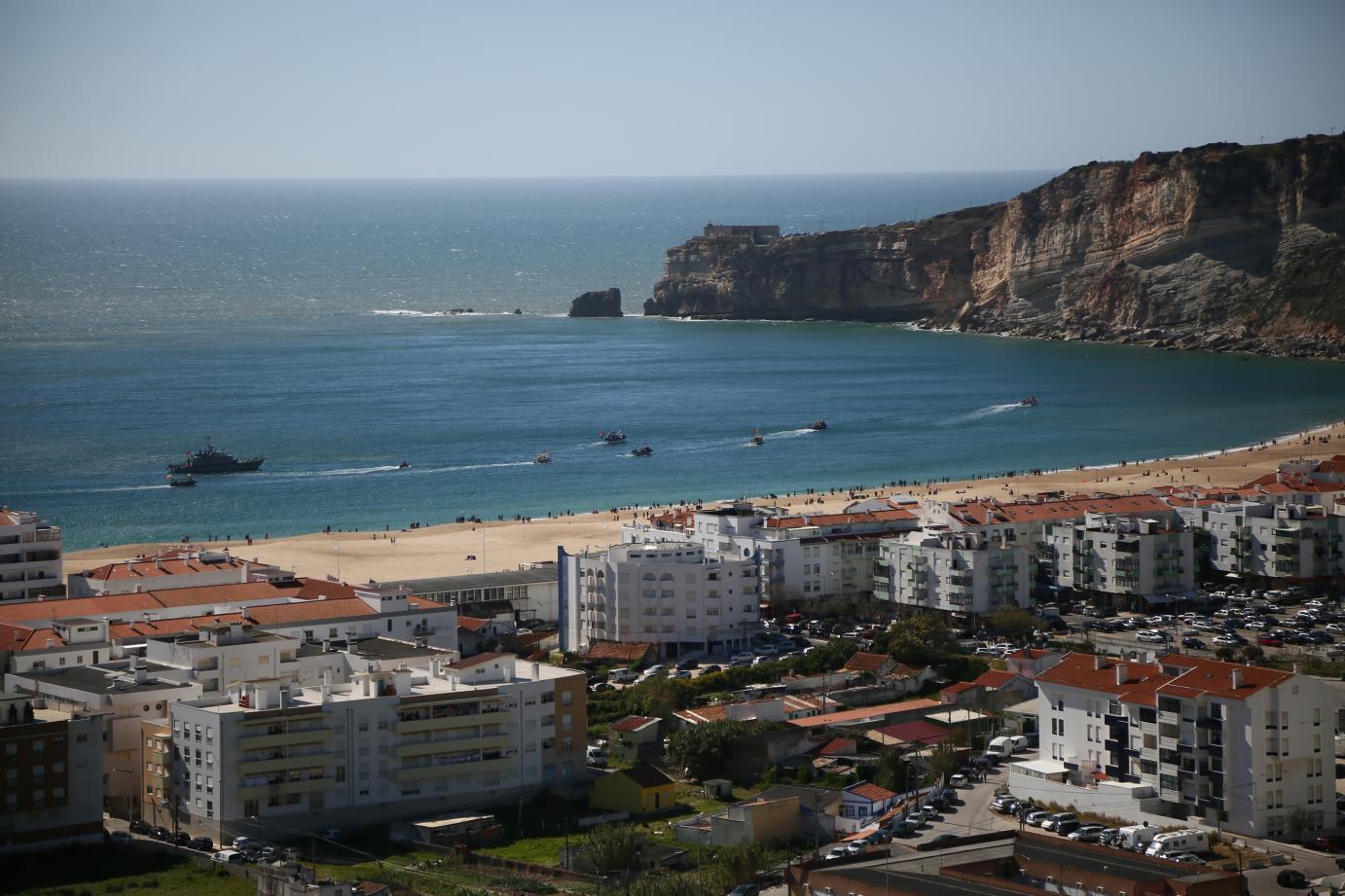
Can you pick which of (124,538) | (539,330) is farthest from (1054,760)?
(539,330)

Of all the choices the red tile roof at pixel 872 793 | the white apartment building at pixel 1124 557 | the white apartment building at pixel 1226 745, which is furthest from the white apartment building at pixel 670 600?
the white apartment building at pixel 1226 745

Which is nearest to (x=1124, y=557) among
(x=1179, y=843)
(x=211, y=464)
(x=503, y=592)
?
(x=503, y=592)

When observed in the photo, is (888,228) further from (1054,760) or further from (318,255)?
(1054,760)

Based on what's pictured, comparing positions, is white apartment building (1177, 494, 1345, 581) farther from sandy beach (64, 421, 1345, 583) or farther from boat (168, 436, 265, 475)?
boat (168, 436, 265, 475)

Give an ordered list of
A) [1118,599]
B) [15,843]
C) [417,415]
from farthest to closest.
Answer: [417,415] → [1118,599] → [15,843]

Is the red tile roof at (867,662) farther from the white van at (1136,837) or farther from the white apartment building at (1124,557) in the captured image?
the white van at (1136,837)
